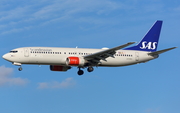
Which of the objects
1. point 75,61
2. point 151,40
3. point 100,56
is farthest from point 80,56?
point 151,40

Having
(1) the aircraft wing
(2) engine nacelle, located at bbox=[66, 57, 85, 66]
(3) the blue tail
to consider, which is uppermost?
(3) the blue tail

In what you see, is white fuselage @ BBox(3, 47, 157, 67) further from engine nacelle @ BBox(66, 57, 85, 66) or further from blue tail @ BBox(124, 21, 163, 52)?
blue tail @ BBox(124, 21, 163, 52)

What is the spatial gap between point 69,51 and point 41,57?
4.78 metres

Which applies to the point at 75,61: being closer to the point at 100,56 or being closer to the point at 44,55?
the point at 100,56

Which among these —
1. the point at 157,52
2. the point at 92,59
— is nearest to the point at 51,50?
the point at 92,59

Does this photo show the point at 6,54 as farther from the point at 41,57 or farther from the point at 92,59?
the point at 92,59

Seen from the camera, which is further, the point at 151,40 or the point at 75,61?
the point at 151,40

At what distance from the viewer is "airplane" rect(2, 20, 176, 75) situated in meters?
65.2

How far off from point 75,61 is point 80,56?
7.25ft

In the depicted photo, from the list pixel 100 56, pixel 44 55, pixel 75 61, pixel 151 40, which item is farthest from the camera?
pixel 151 40

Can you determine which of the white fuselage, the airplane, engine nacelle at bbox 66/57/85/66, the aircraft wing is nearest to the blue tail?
the airplane

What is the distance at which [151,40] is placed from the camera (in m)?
74.7

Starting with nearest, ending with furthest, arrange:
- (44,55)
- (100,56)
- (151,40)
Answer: (44,55)
(100,56)
(151,40)

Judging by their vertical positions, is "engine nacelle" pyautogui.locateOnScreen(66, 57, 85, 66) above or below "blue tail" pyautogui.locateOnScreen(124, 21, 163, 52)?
below
